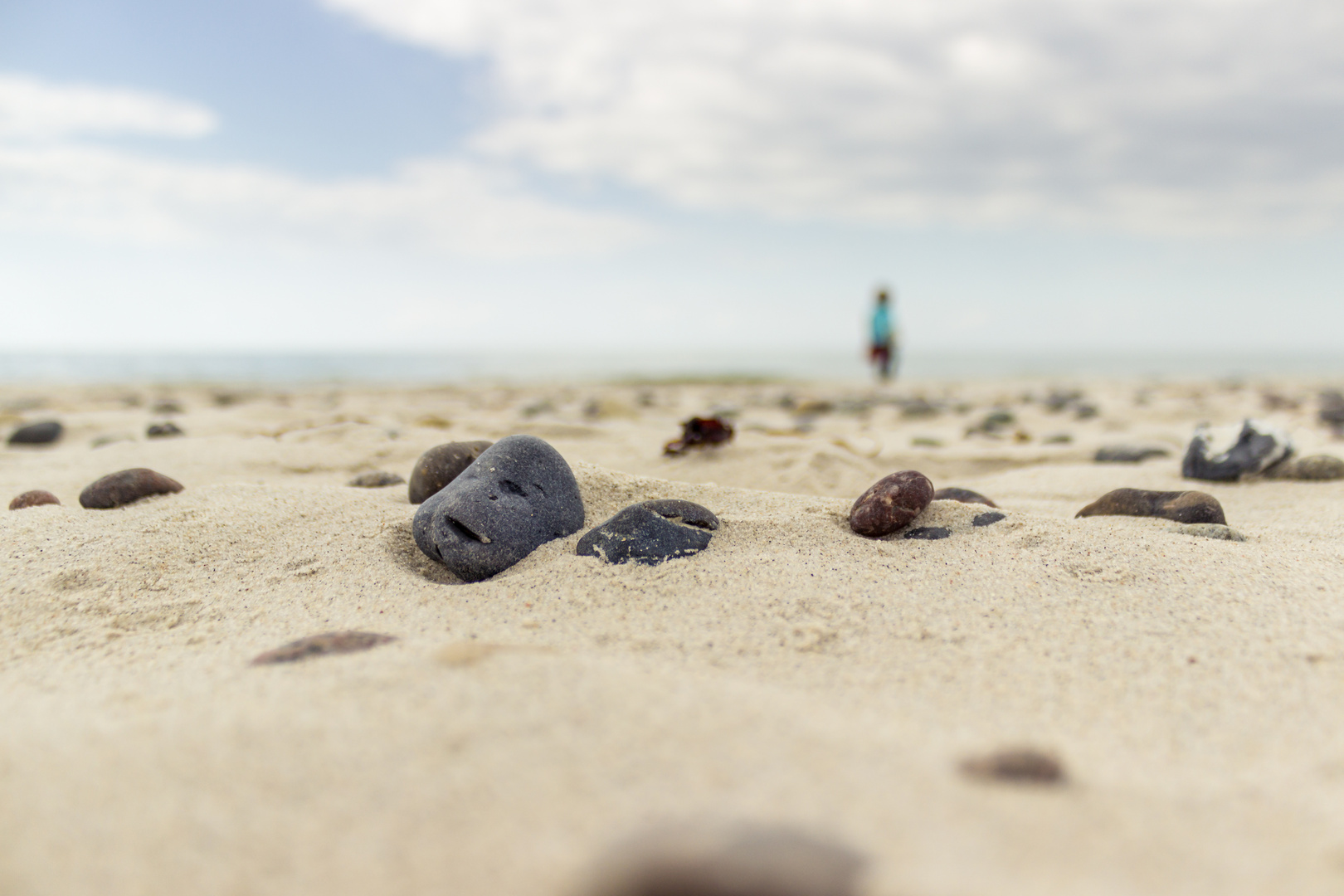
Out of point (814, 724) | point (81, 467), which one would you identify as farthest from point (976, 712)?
point (81, 467)

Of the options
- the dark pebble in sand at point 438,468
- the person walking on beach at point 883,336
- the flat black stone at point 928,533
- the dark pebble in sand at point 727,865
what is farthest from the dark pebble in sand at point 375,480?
the person walking on beach at point 883,336

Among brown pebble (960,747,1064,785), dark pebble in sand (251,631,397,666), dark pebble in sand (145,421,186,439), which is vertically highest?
dark pebble in sand (145,421,186,439)

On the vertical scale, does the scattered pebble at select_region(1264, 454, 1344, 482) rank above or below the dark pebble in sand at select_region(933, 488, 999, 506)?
above

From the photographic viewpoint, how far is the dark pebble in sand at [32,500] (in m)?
2.61

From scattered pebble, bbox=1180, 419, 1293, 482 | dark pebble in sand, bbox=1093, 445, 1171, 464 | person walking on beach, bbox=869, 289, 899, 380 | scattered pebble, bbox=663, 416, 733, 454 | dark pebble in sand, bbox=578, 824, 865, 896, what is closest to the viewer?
dark pebble in sand, bbox=578, 824, 865, 896

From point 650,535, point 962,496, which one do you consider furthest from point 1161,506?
point 650,535

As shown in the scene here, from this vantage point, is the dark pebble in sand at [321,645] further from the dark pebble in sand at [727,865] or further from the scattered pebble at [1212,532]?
the scattered pebble at [1212,532]

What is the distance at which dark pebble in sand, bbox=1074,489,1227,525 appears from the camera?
7.67 ft

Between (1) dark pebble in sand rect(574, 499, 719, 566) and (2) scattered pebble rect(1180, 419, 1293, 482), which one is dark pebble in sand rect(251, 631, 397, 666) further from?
(2) scattered pebble rect(1180, 419, 1293, 482)

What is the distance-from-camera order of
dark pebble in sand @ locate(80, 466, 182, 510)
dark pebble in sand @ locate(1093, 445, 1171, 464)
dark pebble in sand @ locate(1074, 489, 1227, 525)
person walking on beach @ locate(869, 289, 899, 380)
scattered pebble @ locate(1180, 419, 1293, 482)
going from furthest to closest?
person walking on beach @ locate(869, 289, 899, 380)
dark pebble in sand @ locate(1093, 445, 1171, 464)
scattered pebble @ locate(1180, 419, 1293, 482)
dark pebble in sand @ locate(80, 466, 182, 510)
dark pebble in sand @ locate(1074, 489, 1227, 525)

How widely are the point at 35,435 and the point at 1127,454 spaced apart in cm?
643

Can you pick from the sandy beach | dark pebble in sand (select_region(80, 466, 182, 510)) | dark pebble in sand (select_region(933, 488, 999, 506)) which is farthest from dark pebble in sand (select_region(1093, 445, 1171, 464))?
dark pebble in sand (select_region(80, 466, 182, 510))

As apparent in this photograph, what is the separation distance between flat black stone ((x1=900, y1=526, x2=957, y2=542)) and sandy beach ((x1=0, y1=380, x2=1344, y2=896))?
38 millimetres

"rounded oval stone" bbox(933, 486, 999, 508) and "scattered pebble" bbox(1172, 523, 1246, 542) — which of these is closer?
"scattered pebble" bbox(1172, 523, 1246, 542)
